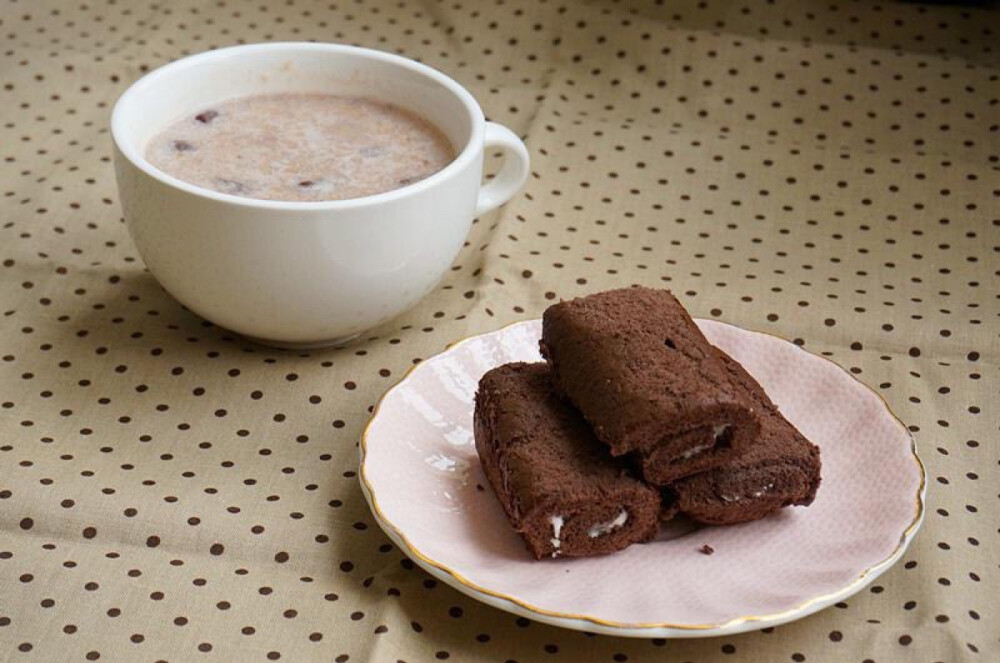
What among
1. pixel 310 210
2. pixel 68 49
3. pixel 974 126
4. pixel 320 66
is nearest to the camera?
pixel 310 210

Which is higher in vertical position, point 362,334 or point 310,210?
point 310,210

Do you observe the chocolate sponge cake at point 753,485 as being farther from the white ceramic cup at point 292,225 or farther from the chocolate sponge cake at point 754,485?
the white ceramic cup at point 292,225

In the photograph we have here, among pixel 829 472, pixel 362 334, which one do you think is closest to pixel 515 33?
pixel 362 334

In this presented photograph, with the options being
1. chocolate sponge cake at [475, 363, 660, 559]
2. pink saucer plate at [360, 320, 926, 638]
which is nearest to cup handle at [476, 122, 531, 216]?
pink saucer plate at [360, 320, 926, 638]

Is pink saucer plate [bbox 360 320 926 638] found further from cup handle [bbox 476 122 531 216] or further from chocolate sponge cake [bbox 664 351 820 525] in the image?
cup handle [bbox 476 122 531 216]

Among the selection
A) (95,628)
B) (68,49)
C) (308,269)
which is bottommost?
(68,49)

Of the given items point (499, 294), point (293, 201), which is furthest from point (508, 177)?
point (293, 201)

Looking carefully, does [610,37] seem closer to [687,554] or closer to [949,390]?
[949,390]

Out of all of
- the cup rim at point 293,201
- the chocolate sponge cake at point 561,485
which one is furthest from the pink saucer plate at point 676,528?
the cup rim at point 293,201

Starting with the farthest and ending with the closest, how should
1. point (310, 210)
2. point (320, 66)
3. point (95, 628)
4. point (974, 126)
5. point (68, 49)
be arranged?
point (68, 49), point (974, 126), point (320, 66), point (310, 210), point (95, 628)
